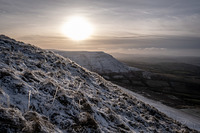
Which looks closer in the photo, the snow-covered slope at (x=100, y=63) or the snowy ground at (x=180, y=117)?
the snowy ground at (x=180, y=117)

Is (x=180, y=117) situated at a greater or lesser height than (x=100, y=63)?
lesser

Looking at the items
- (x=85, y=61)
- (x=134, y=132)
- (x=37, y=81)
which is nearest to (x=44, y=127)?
(x=37, y=81)

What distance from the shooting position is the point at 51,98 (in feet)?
24.6

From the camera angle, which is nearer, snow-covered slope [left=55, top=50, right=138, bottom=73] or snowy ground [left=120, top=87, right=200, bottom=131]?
snowy ground [left=120, top=87, right=200, bottom=131]

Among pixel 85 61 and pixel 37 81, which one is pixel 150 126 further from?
pixel 85 61

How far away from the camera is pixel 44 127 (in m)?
5.32

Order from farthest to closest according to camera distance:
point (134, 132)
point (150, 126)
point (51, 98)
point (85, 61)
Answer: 1. point (85, 61)
2. point (150, 126)
3. point (134, 132)
4. point (51, 98)

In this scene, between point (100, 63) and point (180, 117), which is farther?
point (100, 63)

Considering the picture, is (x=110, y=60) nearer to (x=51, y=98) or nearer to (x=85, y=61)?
(x=85, y=61)

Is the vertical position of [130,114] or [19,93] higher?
[19,93]

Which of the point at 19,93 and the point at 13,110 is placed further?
the point at 19,93

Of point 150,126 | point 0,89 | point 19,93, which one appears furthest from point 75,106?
Result: point 150,126

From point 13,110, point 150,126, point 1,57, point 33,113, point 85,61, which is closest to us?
point 13,110

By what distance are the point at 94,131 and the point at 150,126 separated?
20.5 feet
